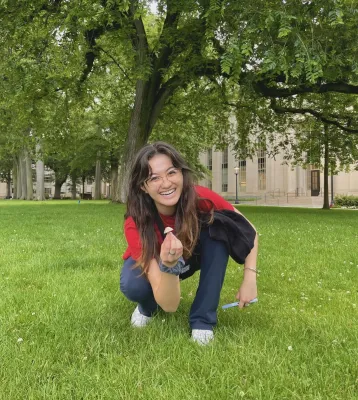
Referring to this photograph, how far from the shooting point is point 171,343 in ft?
8.30

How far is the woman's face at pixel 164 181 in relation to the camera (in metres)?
2.46

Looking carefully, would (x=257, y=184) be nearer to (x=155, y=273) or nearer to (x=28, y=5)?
(x=28, y=5)

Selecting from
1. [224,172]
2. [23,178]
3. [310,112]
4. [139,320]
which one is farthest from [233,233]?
[224,172]

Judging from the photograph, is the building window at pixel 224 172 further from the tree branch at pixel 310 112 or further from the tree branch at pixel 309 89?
the tree branch at pixel 309 89

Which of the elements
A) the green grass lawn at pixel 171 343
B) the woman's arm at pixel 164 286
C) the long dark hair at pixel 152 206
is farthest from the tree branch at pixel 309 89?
the woman's arm at pixel 164 286

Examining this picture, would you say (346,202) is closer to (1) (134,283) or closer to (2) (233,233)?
(2) (233,233)

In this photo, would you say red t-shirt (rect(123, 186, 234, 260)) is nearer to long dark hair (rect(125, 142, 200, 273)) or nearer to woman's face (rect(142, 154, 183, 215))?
long dark hair (rect(125, 142, 200, 273))

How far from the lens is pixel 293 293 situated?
391 cm

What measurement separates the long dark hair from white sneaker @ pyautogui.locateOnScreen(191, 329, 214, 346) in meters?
0.50

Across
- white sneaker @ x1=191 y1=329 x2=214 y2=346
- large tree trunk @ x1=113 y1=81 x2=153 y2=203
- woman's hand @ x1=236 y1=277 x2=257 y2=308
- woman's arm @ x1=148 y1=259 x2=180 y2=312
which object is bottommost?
white sneaker @ x1=191 y1=329 x2=214 y2=346

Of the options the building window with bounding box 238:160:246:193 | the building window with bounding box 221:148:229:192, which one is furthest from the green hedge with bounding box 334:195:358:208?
the building window with bounding box 221:148:229:192

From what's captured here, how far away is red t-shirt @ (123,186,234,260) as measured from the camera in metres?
2.56

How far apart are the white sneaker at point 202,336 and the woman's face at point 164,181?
845 mm

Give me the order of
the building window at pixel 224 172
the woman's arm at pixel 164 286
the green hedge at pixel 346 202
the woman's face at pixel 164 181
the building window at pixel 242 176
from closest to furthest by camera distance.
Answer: the woman's arm at pixel 164 286, the woman's face at pixel 164 181, the green hedge at pixel 346 202, the building window at pixel 242 176, the building window at pixel 224 172
